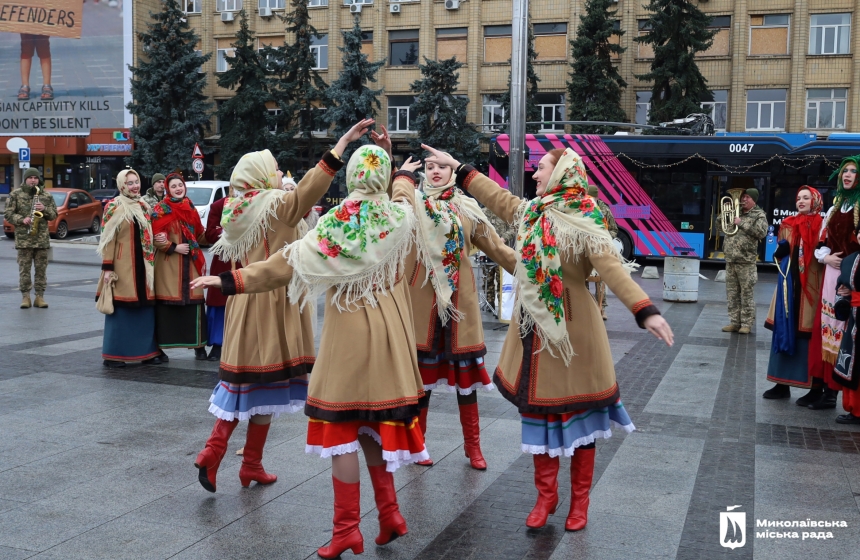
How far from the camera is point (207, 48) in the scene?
41.0 m

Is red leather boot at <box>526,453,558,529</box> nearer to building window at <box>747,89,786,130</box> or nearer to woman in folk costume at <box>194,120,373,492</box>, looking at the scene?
woman in folk costume at <box>194,120,373,492</box>

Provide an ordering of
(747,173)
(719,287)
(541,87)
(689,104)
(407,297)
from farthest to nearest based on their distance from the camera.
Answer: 1. (541,87)
2. (689,104)
3. (747,173)
4. (719,287)
5. (407,297)

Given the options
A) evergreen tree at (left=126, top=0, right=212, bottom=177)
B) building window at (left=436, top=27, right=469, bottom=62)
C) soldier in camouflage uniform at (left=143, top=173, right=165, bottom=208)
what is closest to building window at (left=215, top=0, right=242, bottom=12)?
evergreen tree at (left=126, top=0, right=212, bottom=177)

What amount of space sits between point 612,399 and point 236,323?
2.20m

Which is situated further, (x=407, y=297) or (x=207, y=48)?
(x=207, y=48)

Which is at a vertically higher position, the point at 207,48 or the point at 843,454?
the point at 207,48

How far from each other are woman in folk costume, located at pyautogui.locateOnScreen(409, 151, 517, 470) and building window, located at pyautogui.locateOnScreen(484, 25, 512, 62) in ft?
103

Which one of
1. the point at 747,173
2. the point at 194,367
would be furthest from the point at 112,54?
the point at 194,367

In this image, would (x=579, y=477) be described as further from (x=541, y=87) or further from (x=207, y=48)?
(x=207, y=48)

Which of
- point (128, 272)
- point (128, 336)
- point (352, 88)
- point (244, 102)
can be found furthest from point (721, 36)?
point (128, 336)

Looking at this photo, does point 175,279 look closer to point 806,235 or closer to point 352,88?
point 806,235

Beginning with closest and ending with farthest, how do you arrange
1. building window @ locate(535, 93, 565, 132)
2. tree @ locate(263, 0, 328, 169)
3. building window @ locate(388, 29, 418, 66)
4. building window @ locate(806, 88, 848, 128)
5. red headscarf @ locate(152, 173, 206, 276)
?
red headscarf @ locate(152, 173, 206, 276) < building window @ locate(806, 88, 848, 128) < tree @ locate(263, 0, 328, 169) < building window @ locate(535, 93, 565, 132) < building window @ locate(388, 29, 418, 66)

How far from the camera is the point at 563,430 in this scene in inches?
181

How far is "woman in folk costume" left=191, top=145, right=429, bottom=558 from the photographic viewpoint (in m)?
4.15
